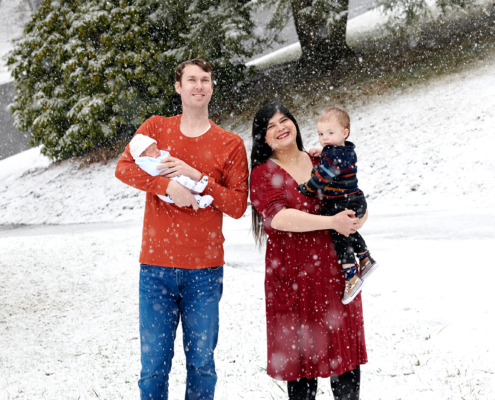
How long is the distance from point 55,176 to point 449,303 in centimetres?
1767

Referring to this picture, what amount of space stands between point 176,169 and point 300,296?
1041 mm

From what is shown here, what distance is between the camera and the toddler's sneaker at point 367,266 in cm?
292

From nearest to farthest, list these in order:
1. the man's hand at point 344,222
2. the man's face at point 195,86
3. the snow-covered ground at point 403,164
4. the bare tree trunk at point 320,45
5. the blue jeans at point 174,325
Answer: the man's hand at point 344,222 → the blue jeans at point 174,325 → the man's face at point 195,86 → the snow-covered ground at point 403,164 → the bare tree trunk at point 320,45

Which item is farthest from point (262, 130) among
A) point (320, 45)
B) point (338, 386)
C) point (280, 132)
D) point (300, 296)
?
point (320, 45)

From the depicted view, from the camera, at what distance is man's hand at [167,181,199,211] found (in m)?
2.79

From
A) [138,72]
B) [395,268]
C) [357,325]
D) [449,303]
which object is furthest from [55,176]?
[357,325]

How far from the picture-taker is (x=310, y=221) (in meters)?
2.62

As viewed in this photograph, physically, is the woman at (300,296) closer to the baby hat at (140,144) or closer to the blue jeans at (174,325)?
the blue jeans at (174,325)

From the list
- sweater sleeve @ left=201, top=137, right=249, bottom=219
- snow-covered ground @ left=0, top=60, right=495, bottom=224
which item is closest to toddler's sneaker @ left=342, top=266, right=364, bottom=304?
sweater sleeve @ left=201, top=137, right=249, bottom=219

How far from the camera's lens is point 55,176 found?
1980 cm

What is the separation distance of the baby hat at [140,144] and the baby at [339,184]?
96 cm

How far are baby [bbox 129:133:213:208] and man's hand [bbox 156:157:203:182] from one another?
3 cm

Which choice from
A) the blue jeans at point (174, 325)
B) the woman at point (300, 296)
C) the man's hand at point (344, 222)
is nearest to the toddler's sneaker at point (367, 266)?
the woman at point (300, 296)

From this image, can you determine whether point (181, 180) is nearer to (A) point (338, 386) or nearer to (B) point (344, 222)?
(B) point (344, 222)
